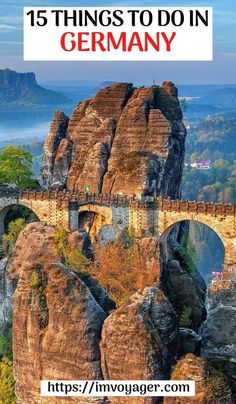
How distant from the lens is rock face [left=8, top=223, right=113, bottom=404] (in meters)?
22.5

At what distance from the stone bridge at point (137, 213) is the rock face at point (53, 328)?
50.7ft

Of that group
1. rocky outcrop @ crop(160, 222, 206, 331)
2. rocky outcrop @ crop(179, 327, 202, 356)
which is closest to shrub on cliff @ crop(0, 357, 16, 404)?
rocky outcrop @ crop(160, 222, 206, 331)

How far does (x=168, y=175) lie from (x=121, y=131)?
3.43 m

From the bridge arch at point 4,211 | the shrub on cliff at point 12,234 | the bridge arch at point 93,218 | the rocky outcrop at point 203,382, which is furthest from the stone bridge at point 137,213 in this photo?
the rocky outcrop at point 203,382

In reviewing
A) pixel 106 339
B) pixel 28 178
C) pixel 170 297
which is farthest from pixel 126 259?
pixel 28 178

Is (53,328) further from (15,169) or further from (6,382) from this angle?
(15,169)

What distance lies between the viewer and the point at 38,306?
2380cm

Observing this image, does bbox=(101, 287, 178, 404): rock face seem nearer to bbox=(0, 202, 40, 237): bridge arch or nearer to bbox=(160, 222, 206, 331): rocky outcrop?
bbox=(160, 222, 206, 331): rocky outcrop

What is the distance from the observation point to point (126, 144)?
44.0 m

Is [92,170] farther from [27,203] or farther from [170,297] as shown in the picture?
[170,297]

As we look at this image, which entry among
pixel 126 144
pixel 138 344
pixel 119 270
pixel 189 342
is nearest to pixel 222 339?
pixel 189 342

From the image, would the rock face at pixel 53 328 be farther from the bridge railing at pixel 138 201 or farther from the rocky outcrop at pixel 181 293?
the bridge railing at pixel 138 201

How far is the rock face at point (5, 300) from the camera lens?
32688 mm

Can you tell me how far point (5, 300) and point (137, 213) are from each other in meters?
8.68
